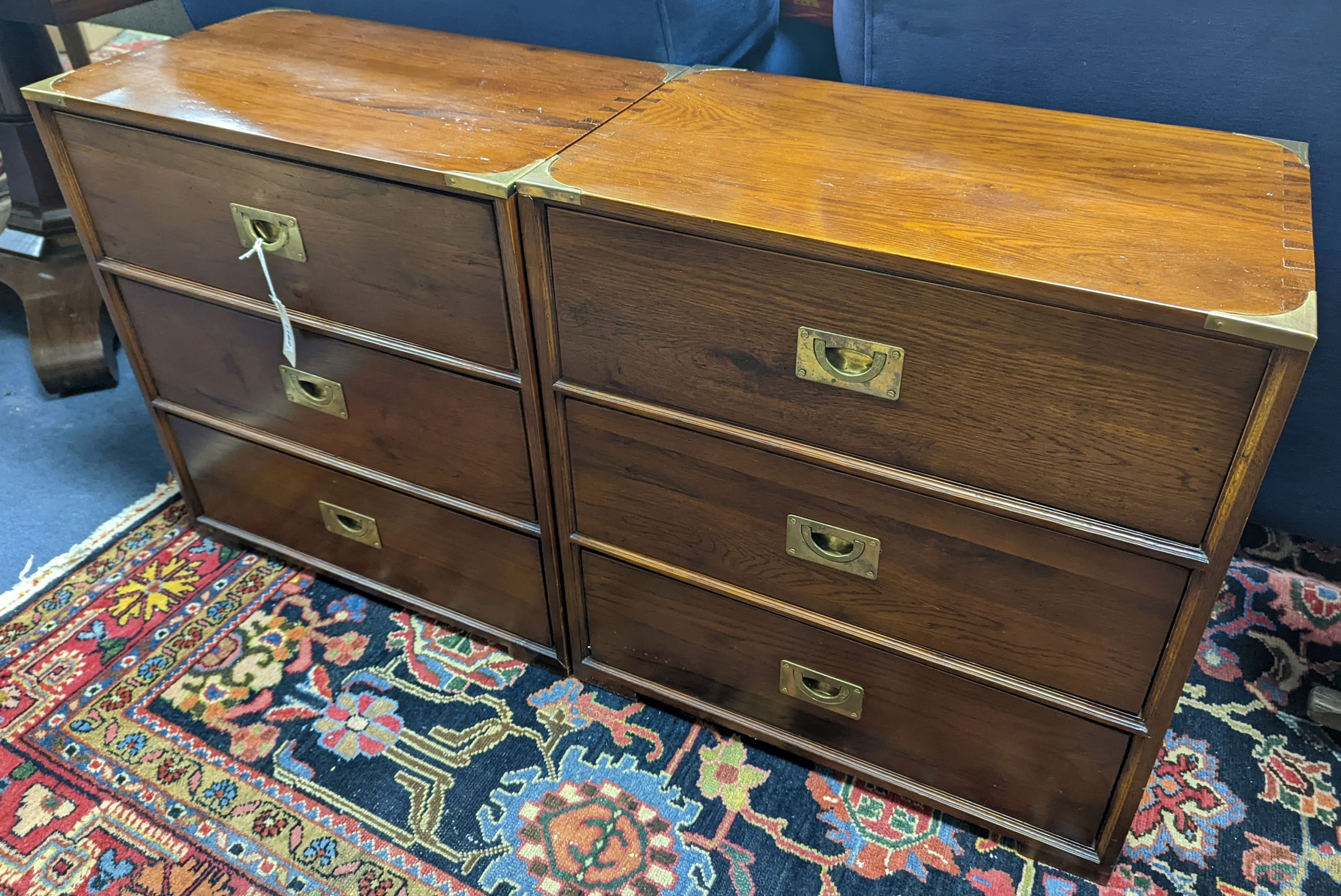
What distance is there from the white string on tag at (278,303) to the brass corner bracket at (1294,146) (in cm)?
103

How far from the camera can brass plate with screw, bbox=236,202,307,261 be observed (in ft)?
3.48

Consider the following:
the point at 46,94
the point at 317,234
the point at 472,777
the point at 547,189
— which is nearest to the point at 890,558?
the point at 547,189

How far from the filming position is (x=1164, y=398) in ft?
2.48

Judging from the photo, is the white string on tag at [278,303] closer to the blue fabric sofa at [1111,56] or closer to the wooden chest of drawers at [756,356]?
the wooden chest of drawers at [756,356]

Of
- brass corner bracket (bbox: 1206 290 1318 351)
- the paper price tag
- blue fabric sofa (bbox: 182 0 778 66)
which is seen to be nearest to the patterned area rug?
the paper price tag

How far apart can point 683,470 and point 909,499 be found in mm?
236

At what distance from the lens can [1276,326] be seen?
69cm

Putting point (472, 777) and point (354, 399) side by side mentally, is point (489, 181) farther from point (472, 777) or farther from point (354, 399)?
point (472, 777)

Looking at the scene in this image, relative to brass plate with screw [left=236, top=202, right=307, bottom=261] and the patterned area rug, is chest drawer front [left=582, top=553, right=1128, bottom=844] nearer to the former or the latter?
the patterned area rug

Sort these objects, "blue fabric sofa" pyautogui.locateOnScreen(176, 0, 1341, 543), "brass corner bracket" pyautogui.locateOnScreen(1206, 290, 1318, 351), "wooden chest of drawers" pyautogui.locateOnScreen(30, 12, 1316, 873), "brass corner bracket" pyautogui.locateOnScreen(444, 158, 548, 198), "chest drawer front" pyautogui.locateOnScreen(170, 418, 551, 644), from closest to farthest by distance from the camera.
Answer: "brass corner bracket" pyautogui.locateOnScreen(1206, 290, 1318, 351)
"wooden chest of drawers" pyautogui.locateOnScreen(30, 12, 1316, 873)
"brass corner bracket" pyautogui.locateOnScreen(444, 158, 548, 198)
"blue fabric sofa" pyautogui.locateOnScreen(176, 0, 1341, 543)
"chest drawer front" pyautogui.locateOnScreen(170, 418, 551, 644)

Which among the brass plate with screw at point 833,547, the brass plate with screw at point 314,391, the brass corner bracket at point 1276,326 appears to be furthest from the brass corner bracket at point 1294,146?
the brass plate with screw at point 314,391

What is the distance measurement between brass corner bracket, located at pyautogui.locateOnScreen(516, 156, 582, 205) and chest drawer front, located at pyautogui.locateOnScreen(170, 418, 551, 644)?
1.48 ft

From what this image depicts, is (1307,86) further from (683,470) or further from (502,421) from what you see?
(502,421)

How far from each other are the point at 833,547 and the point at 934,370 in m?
0.25
